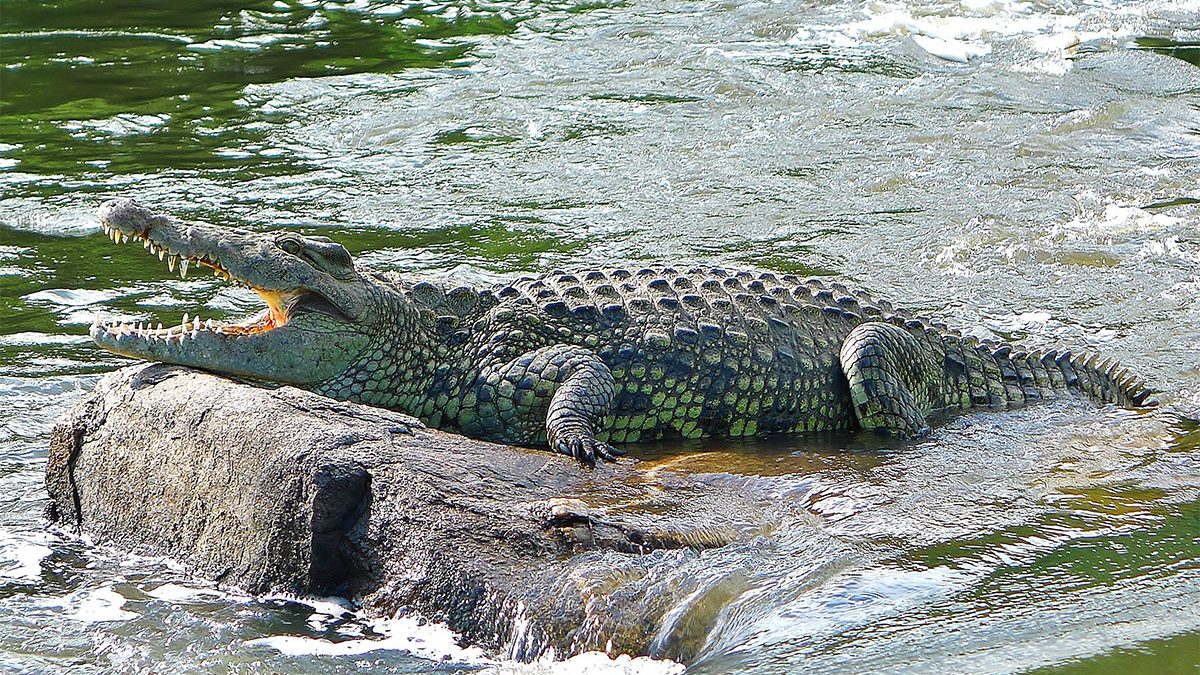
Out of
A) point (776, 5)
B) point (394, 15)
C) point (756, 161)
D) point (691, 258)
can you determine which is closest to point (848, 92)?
point (756, 161)

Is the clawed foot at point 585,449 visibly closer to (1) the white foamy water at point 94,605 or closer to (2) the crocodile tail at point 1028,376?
(1) the white foamy water at point 94,605

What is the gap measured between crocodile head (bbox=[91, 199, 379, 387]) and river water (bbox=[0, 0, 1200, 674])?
78 cm

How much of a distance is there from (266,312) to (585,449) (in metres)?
1.50

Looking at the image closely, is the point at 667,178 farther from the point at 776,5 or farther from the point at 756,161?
the point at 776,5

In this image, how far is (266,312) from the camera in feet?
18.6

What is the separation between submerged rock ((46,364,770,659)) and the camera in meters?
3.88

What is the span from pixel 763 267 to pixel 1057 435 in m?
2.81

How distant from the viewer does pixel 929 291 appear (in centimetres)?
784

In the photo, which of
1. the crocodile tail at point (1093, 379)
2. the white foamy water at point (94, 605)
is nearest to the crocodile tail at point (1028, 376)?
the crocodile tail at point (1093, 379)

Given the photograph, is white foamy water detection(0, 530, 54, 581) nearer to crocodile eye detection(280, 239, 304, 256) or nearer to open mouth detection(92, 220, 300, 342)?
open mouth detection(92, 220, 300, 342)

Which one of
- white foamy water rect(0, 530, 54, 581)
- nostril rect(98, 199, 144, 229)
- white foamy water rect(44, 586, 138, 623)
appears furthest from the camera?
nostril rect(98, 199, 144, 229)

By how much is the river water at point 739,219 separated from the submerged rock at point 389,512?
0.10m

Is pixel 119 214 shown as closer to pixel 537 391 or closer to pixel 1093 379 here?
pixel 537 391

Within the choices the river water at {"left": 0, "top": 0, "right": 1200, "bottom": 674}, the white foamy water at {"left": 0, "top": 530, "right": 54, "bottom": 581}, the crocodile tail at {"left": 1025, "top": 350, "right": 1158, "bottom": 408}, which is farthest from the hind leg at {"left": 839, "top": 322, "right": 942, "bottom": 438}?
the white foamy water at {"left": 0, "top": 530, "right": 54, "bottom": 581}
